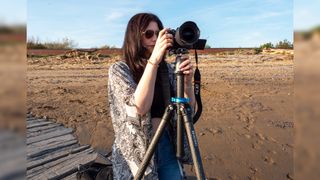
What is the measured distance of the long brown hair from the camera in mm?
1769

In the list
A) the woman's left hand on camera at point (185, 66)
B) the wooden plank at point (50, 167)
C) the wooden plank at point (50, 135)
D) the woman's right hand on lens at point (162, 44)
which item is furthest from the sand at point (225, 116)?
the wooden plank at point (50, 167)

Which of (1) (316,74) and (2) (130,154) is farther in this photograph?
(2) (130,154)

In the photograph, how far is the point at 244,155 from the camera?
3.77 m

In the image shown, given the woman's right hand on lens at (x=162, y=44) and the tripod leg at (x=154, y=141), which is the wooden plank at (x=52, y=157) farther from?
the woman's right hand on lens at (x=162, y=44)

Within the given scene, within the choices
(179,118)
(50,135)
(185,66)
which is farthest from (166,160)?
(50,135)

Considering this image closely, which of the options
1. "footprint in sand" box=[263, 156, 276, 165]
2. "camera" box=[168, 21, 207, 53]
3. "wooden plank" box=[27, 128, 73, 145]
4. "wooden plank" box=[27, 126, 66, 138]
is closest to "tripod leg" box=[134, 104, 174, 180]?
"camera" box=[168, 21, 207, 53]

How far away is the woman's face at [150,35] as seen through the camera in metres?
1.76

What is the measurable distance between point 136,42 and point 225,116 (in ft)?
11.9

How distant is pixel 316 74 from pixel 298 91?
0.37 ft

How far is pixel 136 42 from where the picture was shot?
5.83ft

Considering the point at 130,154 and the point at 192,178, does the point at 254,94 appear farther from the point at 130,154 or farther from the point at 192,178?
the point at 130,154

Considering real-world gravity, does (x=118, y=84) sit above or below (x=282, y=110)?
above

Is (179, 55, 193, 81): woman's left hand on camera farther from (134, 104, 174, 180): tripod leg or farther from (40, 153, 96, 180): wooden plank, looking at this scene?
(40, 153, 96, 180): wooden plank

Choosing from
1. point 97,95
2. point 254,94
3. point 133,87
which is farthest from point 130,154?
point 254,94
